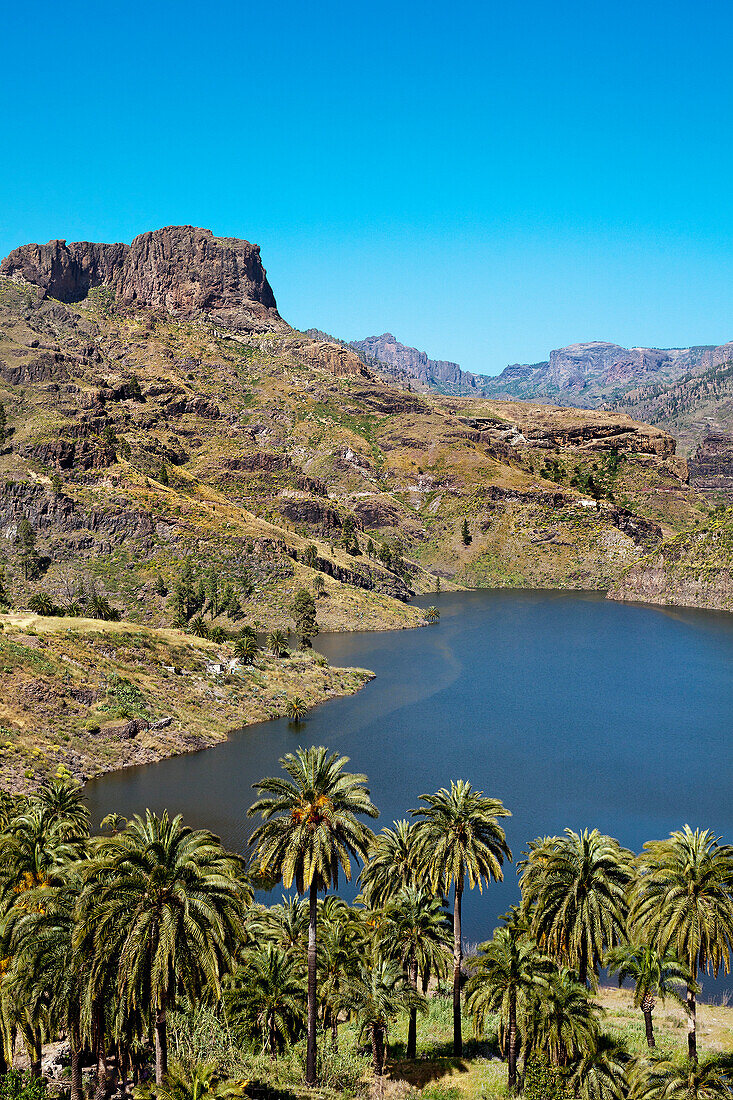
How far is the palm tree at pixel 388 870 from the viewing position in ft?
142

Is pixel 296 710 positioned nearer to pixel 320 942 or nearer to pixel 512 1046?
pixel 320 942

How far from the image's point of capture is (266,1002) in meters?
35.7

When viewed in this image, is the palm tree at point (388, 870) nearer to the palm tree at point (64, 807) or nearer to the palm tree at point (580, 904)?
the palm tree at point (580, 904)

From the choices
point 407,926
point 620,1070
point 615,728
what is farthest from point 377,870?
point 615,728

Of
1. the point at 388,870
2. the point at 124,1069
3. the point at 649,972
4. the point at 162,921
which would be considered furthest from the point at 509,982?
the point at 162,921

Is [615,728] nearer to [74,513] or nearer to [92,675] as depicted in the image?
[92,675]

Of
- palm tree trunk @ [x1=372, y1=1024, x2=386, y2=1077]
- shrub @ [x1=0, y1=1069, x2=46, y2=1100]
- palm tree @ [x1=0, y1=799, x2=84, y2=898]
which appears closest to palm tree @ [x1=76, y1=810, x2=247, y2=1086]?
shrub @ [x1=0, y1=1069, x2=46, y2=1100]

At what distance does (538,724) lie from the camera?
351 ft

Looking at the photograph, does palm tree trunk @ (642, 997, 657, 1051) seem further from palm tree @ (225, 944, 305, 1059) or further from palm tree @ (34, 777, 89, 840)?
palm tree @ (34, 777, 89, 840)

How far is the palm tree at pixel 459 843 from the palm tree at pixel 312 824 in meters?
6.70

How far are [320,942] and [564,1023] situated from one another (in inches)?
493

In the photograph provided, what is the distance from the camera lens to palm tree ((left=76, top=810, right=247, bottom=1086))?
25281 mm

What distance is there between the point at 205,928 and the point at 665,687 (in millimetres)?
118993

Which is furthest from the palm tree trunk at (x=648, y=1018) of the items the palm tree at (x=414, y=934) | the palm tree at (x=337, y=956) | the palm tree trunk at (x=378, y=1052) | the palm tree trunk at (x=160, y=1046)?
the palm tree trunk at (x=160, y=1046)
